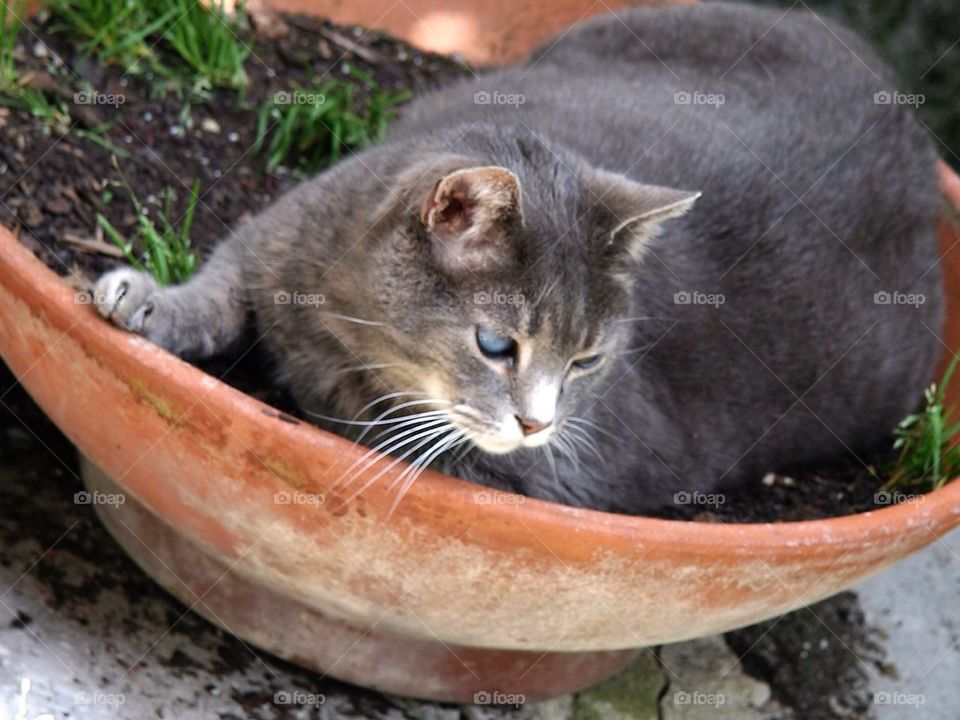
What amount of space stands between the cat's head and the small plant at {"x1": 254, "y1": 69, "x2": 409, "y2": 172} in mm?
1045

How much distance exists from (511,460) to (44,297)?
2.80 ft

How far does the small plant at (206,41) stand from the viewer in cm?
313

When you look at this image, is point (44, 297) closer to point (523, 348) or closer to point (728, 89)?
point (523, 348)

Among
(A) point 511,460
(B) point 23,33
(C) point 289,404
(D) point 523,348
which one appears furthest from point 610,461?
(B) point 23,33

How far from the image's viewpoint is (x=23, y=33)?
3066mm

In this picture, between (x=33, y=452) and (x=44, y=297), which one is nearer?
(x=44, y=297)

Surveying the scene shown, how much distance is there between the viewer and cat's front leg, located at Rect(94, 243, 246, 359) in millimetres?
2119
